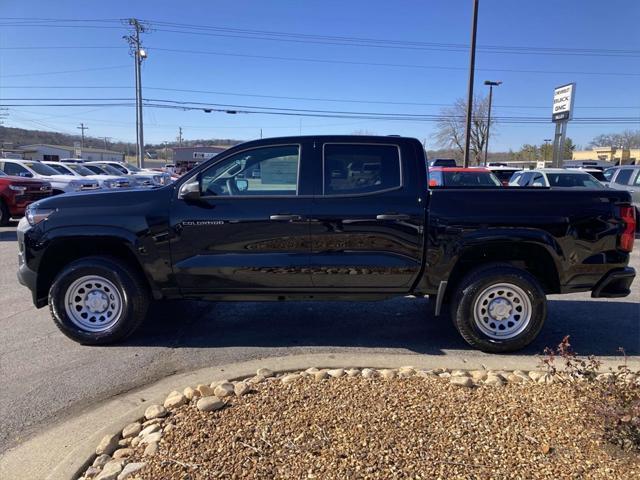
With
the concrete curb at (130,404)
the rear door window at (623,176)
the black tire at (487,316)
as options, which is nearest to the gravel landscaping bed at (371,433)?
the concrete curb at (130,404)

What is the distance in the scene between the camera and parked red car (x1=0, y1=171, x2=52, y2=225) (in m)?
12.5

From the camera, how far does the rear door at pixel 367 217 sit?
13.9 feet

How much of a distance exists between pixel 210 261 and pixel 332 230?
1.16 meters

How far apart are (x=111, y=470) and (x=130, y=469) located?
112 millimetres

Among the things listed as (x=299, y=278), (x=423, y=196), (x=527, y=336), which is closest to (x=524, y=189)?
(x=423, y=196)

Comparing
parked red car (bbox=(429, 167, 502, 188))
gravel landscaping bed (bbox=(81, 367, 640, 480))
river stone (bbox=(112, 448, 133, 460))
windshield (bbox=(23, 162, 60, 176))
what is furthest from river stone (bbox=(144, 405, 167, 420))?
windshield (bbox=(23, 162, 60, 176))

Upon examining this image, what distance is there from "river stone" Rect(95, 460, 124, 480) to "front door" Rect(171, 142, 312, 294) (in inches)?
78.5

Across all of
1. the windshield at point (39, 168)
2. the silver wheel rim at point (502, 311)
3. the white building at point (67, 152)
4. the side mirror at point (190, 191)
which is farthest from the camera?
the white building at point (67, 152)

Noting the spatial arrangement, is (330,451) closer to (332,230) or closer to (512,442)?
(512,442)

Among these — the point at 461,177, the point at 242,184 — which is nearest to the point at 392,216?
the point at 242,184

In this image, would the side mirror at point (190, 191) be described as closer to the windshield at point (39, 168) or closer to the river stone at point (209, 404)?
the river stone at point (209, 404)

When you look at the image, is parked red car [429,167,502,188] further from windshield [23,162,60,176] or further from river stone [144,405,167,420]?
windshield [23,162,60,176]

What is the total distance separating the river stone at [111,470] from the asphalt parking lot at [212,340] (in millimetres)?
847

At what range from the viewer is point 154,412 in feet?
10.1
